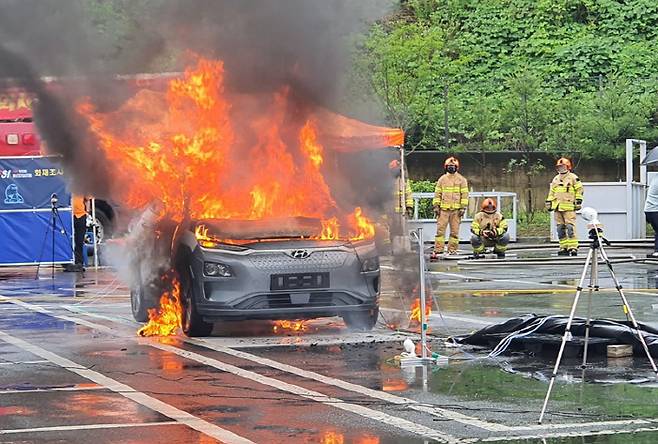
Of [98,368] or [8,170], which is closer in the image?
[98,368]

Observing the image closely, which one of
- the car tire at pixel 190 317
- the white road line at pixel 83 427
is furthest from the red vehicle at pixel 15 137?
the white road line at pixel 83 427

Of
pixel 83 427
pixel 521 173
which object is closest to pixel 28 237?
pixel 521 173

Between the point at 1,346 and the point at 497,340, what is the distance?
15.6 ft

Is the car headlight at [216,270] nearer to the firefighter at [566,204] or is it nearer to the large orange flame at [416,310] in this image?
the large orange flame at [416,310]

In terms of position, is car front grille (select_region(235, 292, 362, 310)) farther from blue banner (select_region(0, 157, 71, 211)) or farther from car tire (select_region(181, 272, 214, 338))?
blue banner (select_region(0, 157, 71, 211))

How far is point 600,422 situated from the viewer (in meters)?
7.91

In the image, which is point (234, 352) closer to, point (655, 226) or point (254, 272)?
point (254, 272)

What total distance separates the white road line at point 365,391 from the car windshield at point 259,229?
113 centimetres

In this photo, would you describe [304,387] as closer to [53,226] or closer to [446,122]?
[53,226]

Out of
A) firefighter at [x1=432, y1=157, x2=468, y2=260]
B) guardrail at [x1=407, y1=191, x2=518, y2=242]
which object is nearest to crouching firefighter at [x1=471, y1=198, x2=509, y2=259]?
firefighter at [x1=432, y1=157, x2=468, y2=260]

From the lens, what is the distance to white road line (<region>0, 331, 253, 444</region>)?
25.3 ft

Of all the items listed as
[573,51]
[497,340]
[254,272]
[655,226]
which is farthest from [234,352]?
[573,51]

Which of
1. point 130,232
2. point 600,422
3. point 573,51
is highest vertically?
point 573,51

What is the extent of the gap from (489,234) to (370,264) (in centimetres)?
1188
